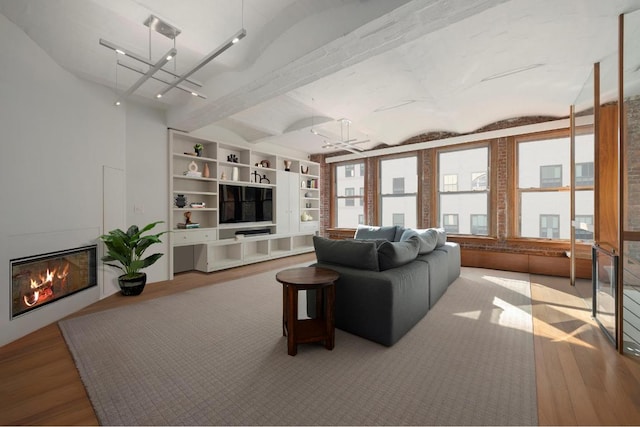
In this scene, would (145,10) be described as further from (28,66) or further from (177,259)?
(177,259)

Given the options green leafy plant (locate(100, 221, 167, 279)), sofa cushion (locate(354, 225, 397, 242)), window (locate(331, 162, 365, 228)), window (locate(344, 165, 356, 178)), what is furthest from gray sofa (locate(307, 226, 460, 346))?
window (locate(344, 165, 356, 178))

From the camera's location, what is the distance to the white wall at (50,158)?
94.8 inches

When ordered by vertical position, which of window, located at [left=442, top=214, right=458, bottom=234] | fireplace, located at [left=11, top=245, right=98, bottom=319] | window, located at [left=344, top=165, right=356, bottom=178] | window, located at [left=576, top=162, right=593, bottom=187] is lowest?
fireplace, located at [left=11, top=245, right=98, bottom=319]

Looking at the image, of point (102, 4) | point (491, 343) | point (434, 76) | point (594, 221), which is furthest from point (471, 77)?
point (102, 4)

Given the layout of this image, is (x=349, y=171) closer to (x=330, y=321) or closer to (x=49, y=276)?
(x=330, y=321)

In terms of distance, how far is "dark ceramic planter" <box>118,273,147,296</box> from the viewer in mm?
3619

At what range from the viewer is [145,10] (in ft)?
7.19

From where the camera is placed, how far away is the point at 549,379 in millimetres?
1801

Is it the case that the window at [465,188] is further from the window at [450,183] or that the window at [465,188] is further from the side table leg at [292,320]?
the side table leg at [292,320]

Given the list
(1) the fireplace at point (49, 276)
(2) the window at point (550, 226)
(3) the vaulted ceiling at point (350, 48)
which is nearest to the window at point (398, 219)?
(2) the window at point (550, 226)

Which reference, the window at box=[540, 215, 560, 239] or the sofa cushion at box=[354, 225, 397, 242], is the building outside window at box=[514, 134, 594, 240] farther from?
the sofa cushion at box=[354, 225, 397, 242]

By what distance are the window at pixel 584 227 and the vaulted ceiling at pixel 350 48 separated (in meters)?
1.68

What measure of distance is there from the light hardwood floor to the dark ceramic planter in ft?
3.07

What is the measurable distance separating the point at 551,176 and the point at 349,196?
4304 millimetres
